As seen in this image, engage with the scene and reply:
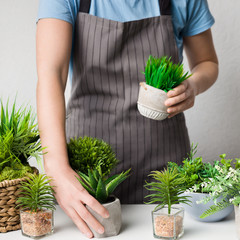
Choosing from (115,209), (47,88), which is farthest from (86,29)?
(115,209)

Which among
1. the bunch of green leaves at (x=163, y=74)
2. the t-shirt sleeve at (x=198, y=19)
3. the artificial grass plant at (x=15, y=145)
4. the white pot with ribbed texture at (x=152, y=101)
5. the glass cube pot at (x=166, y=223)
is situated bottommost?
the glass cube pot at (x=166, y=223)

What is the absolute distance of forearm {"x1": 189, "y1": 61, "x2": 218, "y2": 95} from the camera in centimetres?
148

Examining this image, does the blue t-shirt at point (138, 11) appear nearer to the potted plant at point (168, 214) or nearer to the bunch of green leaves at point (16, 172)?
the bunch of green leaves at point (16, 172)

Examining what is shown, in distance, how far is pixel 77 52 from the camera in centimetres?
145

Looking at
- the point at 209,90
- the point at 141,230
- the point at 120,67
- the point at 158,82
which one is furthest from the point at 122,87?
the point at 209,90

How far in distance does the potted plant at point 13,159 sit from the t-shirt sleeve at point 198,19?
87 cm

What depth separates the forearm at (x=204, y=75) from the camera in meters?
1.48

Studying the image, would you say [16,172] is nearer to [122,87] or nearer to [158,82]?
[158,82]

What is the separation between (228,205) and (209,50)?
3.02 feet

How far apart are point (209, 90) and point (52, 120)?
4.25 ft

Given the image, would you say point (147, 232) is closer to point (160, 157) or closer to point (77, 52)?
point (160, 157)

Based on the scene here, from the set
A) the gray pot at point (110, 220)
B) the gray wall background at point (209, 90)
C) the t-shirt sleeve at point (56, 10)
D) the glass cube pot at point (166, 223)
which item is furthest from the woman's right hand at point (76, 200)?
the gray wall background at point (209, 90)

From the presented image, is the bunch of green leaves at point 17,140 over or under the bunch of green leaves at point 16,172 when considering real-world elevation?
over

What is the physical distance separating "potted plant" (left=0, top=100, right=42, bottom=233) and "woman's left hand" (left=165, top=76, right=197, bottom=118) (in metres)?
0.38
